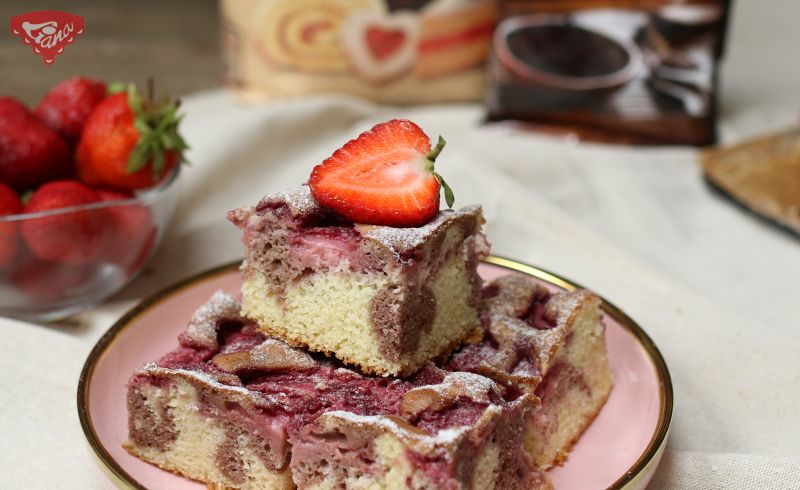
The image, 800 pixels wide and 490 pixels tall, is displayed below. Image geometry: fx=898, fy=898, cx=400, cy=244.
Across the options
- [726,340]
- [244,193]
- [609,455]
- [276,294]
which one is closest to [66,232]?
[276,294]

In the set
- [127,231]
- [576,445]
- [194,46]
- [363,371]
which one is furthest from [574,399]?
[194,46]

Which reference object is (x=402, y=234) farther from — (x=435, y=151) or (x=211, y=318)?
(x=211, y=318)

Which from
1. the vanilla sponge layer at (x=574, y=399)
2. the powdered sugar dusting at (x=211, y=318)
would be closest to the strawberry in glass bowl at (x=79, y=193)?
the powdered sugar dusting at (x=211, y=318)

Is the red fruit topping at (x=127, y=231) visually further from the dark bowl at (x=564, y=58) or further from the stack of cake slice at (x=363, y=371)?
the dark bowl at (x=564, y=58)

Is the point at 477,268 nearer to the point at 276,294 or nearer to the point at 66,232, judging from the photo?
the point at 276,294

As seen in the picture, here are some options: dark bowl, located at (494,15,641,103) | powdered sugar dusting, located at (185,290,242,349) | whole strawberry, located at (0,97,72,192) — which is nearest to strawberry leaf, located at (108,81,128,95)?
whole strawberry, located at (0,97,72,192)
